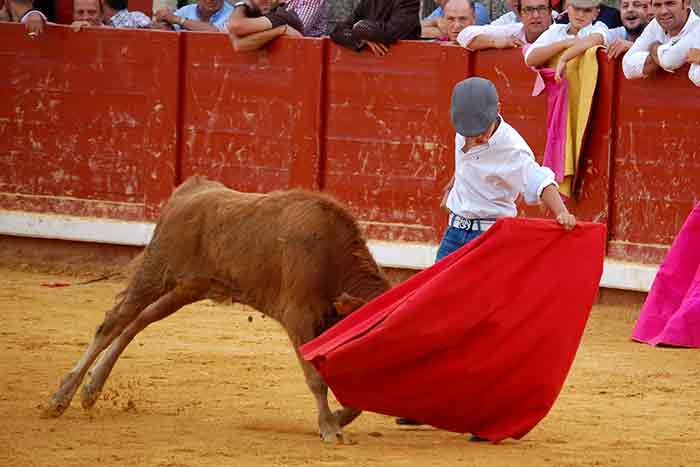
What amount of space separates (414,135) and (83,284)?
2.32 m

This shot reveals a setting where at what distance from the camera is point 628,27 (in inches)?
350

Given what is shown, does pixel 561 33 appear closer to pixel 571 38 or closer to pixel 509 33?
pixel 571 38

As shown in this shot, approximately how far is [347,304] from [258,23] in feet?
15.1

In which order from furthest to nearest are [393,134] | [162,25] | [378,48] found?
[162,25] → [393,134] → [378,48]

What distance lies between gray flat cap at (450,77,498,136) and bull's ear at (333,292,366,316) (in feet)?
2.29

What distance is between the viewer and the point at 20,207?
10.8 m

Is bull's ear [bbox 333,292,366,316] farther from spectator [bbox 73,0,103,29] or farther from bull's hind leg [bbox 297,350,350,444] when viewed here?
spectator [bbox 73,0,103,29]

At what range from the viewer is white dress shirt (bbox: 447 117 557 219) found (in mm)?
5531

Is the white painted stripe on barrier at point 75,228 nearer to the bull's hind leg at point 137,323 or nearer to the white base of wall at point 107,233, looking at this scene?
the white base of wall at point 107,233

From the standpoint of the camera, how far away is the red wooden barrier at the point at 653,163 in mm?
8672

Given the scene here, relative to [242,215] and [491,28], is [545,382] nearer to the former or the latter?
[242,215]

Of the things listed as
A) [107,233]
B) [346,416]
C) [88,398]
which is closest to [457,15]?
[107,233]

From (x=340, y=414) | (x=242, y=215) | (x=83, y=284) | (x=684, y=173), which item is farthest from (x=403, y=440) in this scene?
(x=83, y=284)

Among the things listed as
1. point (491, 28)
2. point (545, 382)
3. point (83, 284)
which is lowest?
point (83, 284)
